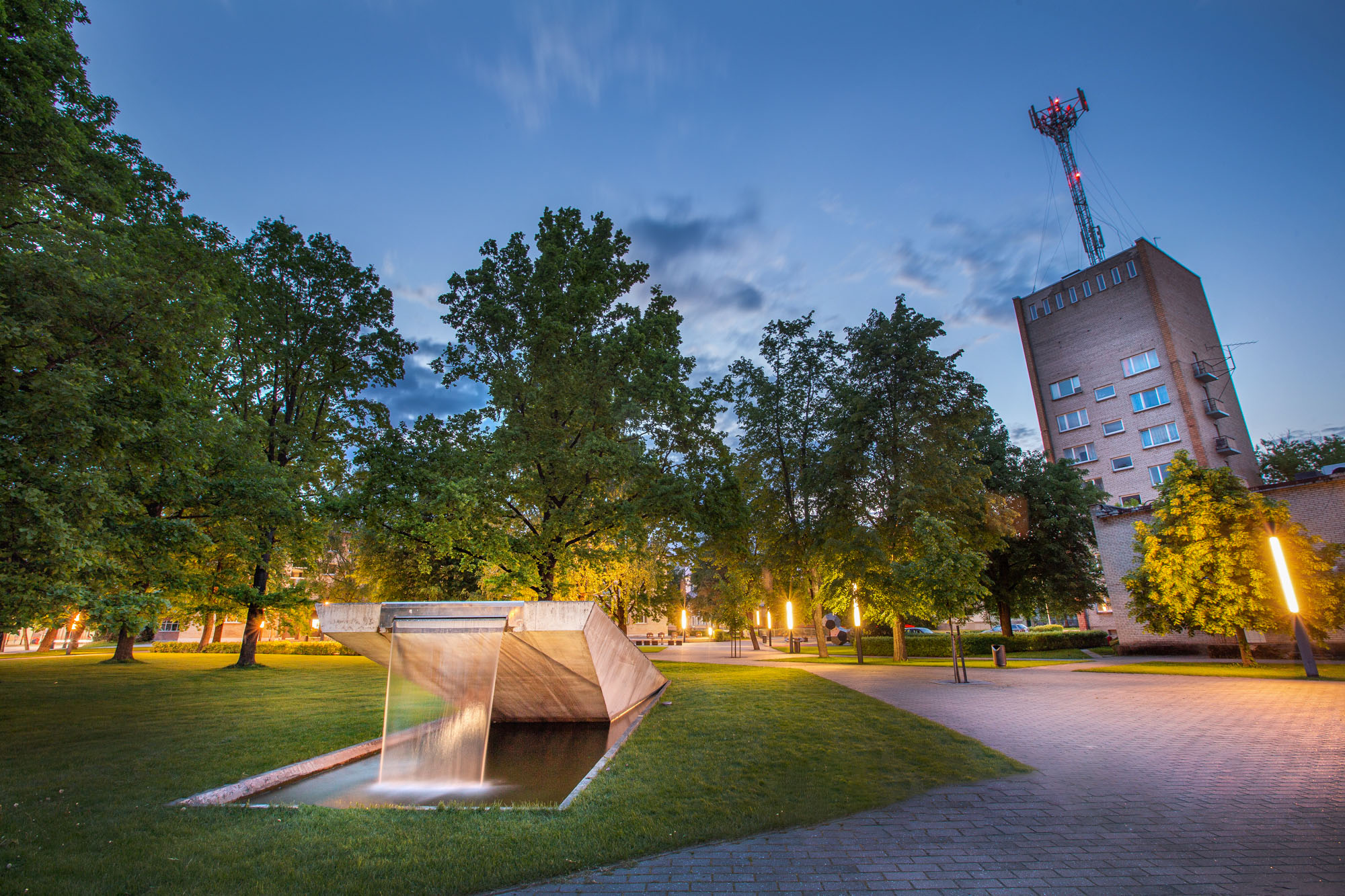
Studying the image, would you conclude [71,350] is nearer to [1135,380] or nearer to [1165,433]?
[1165,433]

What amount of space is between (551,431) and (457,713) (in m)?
10.5

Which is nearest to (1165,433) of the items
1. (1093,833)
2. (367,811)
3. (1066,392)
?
(1066,392)

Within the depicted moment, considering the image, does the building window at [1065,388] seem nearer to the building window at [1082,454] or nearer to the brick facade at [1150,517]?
the building window at [1082,454]

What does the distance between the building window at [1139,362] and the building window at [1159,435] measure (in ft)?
13.1

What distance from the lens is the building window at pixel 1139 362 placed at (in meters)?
38.9

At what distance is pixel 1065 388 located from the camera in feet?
144

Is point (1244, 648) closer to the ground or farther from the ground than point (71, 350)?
closer to the ground

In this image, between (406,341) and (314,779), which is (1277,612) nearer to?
(314,779)

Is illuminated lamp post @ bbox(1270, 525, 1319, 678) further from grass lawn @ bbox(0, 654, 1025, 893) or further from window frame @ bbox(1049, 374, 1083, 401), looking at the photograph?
window frame @ bbox(1049, 374, 1083, 401)

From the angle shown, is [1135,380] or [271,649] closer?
[1135,380]

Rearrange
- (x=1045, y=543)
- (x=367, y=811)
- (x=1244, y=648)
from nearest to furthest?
(x=367, y=811), (x=1244, y=648), (x=1045, y=543)

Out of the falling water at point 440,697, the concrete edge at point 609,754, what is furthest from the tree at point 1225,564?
the falling water at point 440,697

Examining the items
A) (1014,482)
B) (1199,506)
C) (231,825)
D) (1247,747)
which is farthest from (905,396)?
(231,825)

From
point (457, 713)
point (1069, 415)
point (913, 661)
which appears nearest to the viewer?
point (457, 713)
